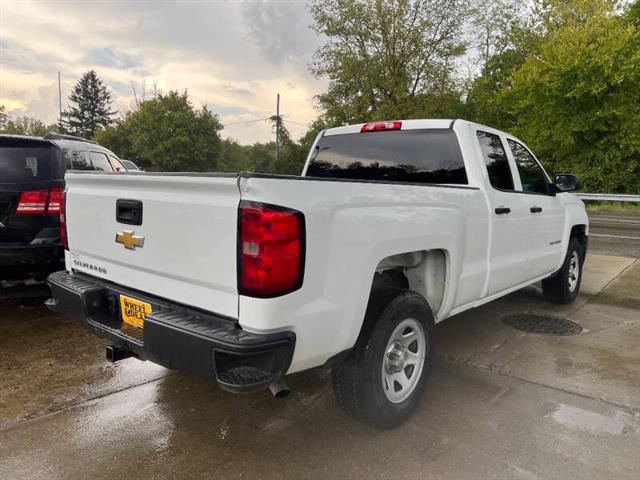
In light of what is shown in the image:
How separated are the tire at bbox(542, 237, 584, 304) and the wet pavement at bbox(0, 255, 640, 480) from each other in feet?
3.81

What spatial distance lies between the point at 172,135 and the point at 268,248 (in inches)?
2062

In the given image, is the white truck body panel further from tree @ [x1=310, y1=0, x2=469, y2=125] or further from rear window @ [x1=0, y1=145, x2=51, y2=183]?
tree @ [x1=310, y1=0, x2=469, y2=125]

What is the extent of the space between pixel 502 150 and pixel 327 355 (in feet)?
8.98

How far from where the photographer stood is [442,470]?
2.37 metres

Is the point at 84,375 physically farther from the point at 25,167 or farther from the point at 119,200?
the point at 25,167

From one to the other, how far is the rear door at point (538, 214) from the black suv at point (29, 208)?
4.09m

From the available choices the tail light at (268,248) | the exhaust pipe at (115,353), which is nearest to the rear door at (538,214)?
the tail light at (268,248)

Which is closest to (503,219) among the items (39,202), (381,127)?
(381,127)

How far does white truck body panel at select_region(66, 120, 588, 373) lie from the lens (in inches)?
79.7

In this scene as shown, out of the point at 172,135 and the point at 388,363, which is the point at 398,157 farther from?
the point at 172,135

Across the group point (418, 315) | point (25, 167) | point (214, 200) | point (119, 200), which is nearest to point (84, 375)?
point (119, 200)

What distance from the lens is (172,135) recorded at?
50438mm

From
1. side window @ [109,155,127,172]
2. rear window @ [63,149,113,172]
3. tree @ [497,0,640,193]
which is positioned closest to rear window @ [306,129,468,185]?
rear window @ [63,149,113,172]

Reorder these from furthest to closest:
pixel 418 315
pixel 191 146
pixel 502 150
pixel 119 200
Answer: pixel 191 146, pixel 502 150, pixel 418 315, pixel 119 200
